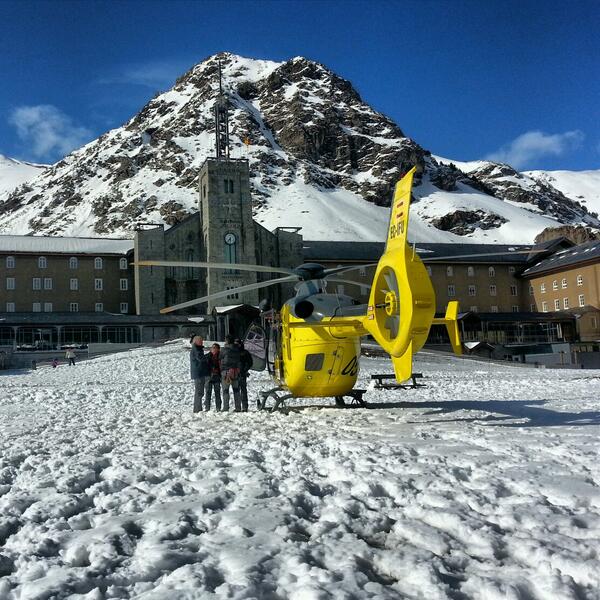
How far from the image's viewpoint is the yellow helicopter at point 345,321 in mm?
9477

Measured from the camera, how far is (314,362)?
13.7m

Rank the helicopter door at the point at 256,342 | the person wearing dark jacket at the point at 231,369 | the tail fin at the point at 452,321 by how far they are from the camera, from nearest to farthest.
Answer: the tail fin at the point at 452,321 < the person wearing dark jacket at the point at 231,369 < the helicopter door at the point at 256,342

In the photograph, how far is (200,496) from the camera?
6.40 m

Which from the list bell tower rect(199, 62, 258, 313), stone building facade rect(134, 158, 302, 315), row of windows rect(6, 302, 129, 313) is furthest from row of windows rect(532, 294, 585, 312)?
row of windows rect(6, 302, 129, 313)

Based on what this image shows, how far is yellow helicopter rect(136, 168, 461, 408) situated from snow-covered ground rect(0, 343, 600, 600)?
5.70ft

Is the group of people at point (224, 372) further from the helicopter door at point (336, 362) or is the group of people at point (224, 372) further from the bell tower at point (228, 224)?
the bell tower at point (228, 224)

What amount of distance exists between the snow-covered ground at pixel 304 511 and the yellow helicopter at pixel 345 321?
1.74m

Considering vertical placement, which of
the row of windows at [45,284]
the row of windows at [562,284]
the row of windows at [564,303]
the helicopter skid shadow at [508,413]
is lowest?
the helicopter skid shadow at [508,413]

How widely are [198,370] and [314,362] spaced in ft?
12.3

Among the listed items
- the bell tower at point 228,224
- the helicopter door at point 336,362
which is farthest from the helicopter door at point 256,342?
the bell tower at point 228,224

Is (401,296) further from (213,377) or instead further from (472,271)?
(472,271)

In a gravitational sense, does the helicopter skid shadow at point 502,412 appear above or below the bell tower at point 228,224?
below

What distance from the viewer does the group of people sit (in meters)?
15.6

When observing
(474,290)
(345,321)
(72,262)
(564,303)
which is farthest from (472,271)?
(345,321)
